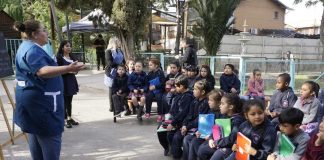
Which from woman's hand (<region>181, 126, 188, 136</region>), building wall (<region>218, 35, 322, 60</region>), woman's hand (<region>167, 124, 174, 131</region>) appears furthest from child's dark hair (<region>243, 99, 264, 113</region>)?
building wall (<region>218, 35, 322, 60</region>)

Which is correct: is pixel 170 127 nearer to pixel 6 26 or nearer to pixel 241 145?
pixel 241 145

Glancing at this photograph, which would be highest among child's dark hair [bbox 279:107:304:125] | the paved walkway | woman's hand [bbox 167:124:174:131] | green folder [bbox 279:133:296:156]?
child's dark hair [bbox 279:107:304:125]

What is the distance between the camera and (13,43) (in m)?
17.0

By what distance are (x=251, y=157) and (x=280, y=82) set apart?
235 cm

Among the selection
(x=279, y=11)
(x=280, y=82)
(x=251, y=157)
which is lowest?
(x=251, y=157)

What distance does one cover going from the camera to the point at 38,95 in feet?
10.7

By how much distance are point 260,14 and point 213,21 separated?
27.7 m

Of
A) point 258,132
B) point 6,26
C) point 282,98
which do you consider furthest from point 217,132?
point 6,26

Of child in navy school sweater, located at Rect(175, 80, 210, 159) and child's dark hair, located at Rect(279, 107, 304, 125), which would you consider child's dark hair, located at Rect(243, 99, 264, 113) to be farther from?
child in navy school sweater, located at Rect(175, 80, 210, 159)

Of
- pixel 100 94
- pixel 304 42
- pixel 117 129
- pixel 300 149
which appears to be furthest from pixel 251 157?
pixel 304 42

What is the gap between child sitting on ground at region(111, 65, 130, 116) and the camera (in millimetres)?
7504

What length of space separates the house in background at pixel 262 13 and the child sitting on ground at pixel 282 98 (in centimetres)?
3529

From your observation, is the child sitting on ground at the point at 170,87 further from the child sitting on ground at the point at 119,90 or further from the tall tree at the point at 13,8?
the tall tree at the point at 13,8

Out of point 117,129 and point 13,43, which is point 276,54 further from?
point 117,129
